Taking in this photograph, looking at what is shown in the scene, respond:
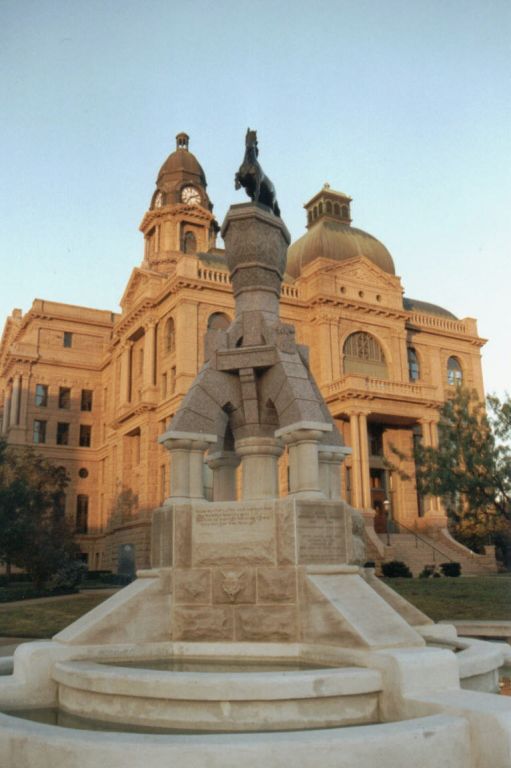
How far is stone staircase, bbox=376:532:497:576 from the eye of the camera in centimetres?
3855

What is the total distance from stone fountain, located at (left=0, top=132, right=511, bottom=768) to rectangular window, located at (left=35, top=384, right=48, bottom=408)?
5138 cm

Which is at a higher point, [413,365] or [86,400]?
[413,365]

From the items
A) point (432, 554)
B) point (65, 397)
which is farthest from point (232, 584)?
point (65, 397)

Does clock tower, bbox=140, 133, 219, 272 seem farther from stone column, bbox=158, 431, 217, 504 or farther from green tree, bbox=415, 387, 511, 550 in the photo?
stone column, bbox=158, 431, 217, 504

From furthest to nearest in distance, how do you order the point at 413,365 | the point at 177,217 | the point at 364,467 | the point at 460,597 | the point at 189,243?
the point at 189,243, the point at 177,217, the point at 413,365, the point at 364,467, the point at 460,597

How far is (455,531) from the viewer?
45938mm

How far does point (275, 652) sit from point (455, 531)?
40.4 m

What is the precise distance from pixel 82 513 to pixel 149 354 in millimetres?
16401

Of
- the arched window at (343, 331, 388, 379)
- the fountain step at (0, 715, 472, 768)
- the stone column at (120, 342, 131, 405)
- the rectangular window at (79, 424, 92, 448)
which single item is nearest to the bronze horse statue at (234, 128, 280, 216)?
the fountain step at (0, 715, 472, 768)

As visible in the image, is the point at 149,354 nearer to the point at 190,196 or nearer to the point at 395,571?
the point at 190,196

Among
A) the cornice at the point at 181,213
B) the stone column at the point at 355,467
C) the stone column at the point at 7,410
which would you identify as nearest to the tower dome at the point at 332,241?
the cornice at the point at 181,213

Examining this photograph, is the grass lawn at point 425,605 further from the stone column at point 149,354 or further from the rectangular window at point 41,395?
the rectangular window at point 41,395

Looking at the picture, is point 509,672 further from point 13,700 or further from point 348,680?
point 13,700

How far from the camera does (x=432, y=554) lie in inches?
1585
